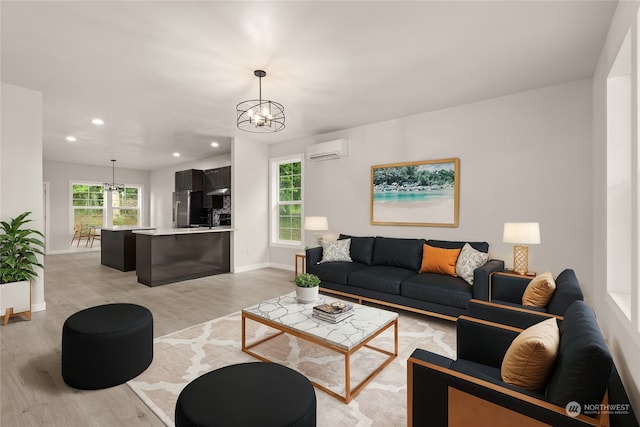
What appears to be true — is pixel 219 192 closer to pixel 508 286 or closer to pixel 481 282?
pixel 481 282

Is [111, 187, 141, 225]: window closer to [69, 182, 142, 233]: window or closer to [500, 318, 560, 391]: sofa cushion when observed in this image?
[69, 182, 142, 233]: window

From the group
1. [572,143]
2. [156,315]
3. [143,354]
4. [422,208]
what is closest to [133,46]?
[143,354]

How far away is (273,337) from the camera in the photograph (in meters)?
3.01

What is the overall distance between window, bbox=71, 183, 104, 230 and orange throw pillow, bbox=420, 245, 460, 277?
33.3 ft

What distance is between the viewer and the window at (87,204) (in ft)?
29.9

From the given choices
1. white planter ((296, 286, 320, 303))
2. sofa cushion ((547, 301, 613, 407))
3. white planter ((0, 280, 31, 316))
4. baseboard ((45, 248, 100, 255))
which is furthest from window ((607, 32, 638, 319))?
baseboard ((45, 248, 100, 255))

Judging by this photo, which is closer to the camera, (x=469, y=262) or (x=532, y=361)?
(x=532, y=361)

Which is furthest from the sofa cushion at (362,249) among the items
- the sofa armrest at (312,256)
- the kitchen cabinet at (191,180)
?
the kitchen cabinet at (191,180)

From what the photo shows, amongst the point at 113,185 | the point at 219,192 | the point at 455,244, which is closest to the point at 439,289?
the point at 455,244

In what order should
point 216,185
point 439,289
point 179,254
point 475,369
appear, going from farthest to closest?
point 216,185 < point 179,254 < point 439,289 < point 475,369

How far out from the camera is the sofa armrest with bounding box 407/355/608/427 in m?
1.14

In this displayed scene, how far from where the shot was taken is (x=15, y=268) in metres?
3.41

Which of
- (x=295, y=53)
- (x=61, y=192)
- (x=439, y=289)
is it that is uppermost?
(x=295, y=53)

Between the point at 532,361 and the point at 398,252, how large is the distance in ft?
9.77
